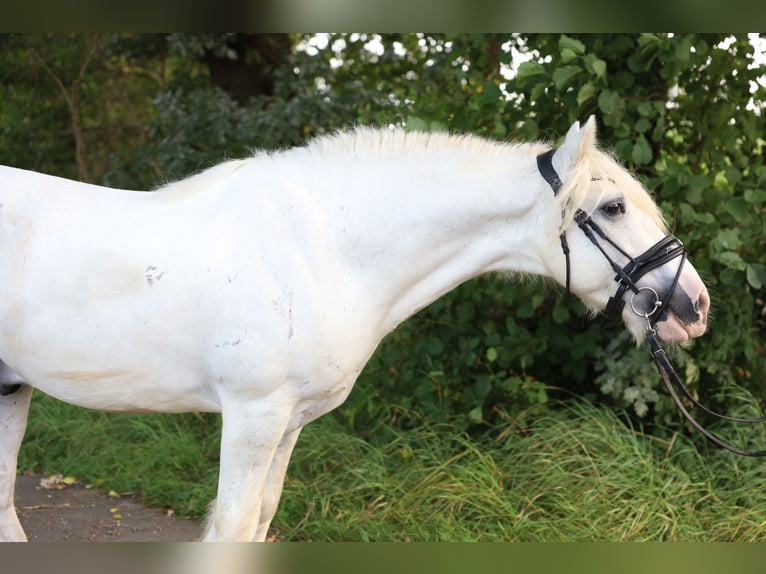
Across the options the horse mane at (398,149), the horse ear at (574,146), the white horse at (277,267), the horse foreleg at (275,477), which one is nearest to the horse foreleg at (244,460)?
the white horse at (277,267)

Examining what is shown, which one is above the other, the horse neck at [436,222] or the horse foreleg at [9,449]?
the horse neck at [436,222]

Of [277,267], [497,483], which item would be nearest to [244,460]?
[277,267]

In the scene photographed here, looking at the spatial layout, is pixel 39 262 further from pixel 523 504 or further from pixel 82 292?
pixel 523 504

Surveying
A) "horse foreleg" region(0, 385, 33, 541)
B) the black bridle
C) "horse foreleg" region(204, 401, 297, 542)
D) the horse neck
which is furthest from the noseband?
"horse foreleg" region(0, 385, 33, 541)

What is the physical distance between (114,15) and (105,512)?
10.6ft

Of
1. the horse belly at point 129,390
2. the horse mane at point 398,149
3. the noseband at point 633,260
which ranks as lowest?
the horse belly at point 129,390

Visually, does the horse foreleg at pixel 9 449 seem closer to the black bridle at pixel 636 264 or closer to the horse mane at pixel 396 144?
the horse mane at pixel 396 144

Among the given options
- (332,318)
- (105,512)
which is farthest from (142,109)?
(332,318)

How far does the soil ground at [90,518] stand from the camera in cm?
467

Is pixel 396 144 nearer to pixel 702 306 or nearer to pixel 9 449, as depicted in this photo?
pixel 702 306

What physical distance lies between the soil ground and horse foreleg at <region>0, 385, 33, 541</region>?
1000 mm

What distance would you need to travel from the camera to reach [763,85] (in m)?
4.88

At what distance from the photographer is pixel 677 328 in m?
2.92

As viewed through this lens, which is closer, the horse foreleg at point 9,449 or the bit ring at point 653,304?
the bit ring at point 653,304
